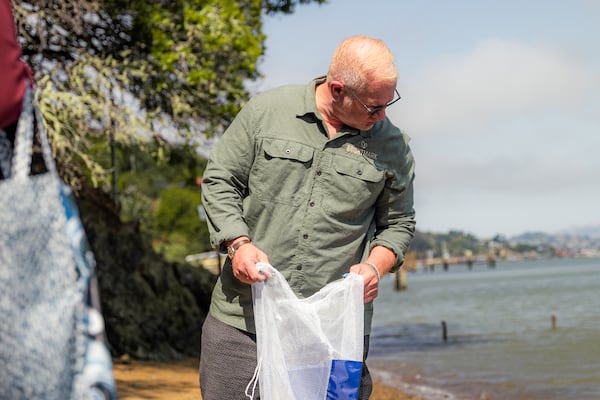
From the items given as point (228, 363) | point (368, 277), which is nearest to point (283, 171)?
point (368, 277)

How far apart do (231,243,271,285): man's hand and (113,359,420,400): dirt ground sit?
21.8ft

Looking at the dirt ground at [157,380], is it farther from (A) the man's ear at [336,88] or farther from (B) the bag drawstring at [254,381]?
(A) the man's ear at [336,88]

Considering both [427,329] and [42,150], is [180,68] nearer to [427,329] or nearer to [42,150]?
[42,150]

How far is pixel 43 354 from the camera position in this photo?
1.66 metres

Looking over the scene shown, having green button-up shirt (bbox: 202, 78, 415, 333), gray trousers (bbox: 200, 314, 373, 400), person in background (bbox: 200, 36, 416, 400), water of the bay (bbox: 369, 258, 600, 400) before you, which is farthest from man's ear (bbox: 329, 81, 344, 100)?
water of the bay (bbox: 369, 258, 600, 400)

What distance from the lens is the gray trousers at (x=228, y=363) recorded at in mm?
3414

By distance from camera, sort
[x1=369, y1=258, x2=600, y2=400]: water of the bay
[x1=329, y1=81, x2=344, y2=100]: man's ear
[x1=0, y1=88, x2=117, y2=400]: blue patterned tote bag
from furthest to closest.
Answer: [x1=369, y1=258, x2=600, y2=400]: water of the bay, [x1=329, y1=81, x2=344, y2=100]: man's ear, [x1=0, y1=88, x2=117, y2=400]: blue patterned tote bag

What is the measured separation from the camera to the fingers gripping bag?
332cm

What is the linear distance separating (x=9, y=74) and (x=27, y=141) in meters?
0.15

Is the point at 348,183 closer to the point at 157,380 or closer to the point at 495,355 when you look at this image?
the point at 157,380

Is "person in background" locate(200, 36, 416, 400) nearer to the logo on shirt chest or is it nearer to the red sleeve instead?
the logo on shirt chest

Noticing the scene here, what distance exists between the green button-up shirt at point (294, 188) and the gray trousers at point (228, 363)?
6cm

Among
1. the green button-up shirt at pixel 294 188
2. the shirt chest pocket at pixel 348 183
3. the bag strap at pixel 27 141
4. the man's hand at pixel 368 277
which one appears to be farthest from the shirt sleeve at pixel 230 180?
the bag strap at pixel 27 141

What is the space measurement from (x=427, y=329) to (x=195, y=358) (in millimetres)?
21319
